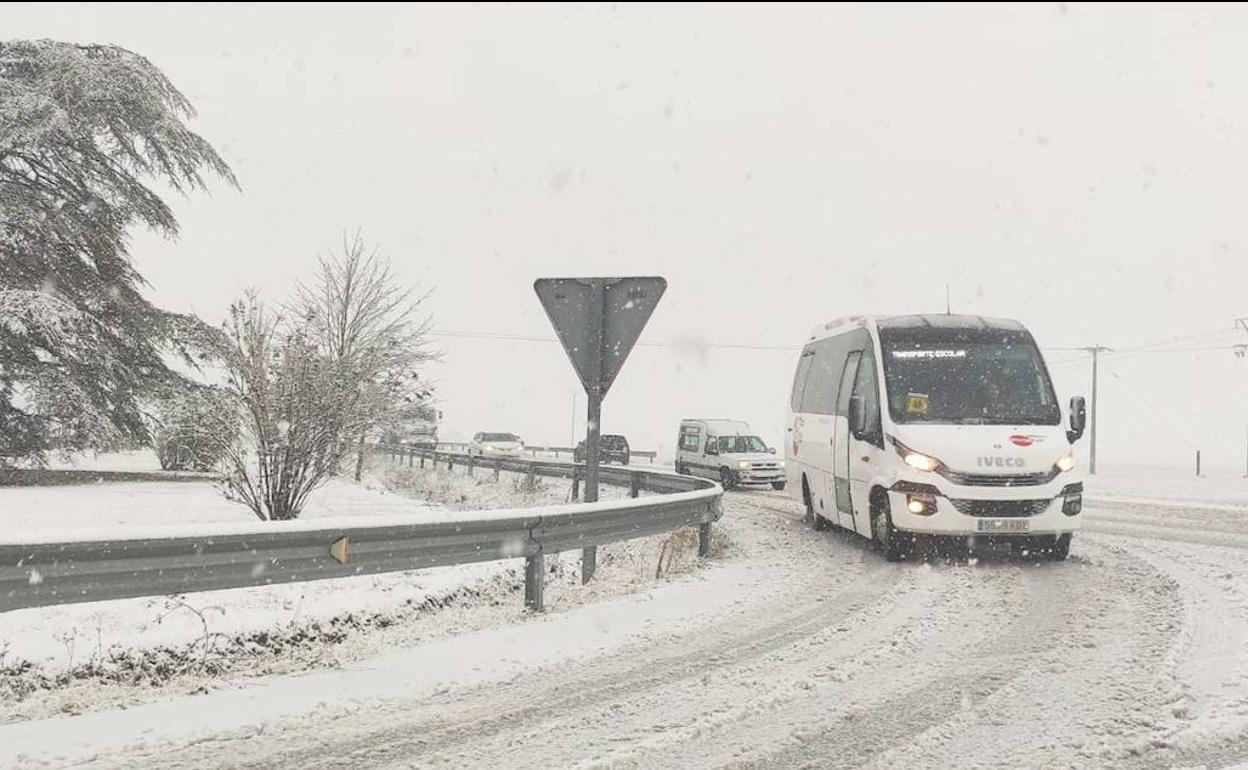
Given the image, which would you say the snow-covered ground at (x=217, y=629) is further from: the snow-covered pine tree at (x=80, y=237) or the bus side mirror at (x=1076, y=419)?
the snow-covered pine tree at (x=80, y=237)

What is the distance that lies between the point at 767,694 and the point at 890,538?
5.13m

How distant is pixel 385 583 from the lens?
8797mm

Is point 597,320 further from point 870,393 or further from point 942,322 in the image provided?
point 942,322

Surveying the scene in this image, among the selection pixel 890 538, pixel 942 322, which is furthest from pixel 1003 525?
pixel 942 322

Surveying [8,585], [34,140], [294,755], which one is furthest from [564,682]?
[34,140]

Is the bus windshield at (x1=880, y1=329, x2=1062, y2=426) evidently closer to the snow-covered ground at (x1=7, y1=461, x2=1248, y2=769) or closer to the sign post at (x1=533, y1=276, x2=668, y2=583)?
the snow-covered ground at (x1=7, y1=461, x2=1248, y2=769)

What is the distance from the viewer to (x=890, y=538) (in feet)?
30.8

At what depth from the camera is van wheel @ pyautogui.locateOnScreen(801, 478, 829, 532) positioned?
12.9m

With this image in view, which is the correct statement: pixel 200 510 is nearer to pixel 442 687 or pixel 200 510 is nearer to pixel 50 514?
pixel 50 514

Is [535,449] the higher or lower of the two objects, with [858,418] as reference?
lower

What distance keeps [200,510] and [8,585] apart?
1218 cm

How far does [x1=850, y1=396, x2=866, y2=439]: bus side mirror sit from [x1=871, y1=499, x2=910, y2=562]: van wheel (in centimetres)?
76

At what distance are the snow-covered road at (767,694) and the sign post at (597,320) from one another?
6.41 feet

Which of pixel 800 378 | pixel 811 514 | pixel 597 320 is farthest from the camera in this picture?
pixel 800 378
